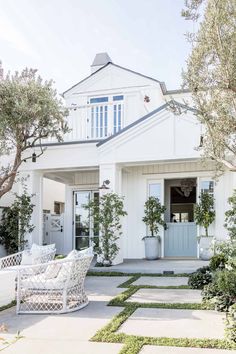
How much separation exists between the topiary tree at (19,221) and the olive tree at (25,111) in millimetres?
2788

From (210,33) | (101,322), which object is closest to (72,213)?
(101,322)

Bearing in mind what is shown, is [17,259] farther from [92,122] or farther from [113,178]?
[92,122]

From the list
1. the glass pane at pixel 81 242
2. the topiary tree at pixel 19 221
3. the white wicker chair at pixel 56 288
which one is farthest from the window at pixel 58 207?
the white wicker chair at pixel 56 288

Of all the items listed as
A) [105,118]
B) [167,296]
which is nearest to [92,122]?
[105,118]

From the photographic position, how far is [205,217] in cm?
1169

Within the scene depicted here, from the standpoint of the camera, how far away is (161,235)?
12883mm

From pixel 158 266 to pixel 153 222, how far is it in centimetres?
202

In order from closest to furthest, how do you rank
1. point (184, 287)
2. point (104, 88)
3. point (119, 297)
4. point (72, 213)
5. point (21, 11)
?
point (119, 297), point (184, 287), point (21, 11), point (72, 213), point (104, 88)

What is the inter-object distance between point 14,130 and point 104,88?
8291 millimetres

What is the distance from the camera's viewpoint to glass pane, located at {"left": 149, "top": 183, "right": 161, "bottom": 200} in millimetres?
13031

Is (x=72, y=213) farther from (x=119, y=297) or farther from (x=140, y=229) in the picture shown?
(x=119, y=297)

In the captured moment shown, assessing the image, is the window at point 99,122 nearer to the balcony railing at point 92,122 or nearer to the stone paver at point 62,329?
the balcony railing at point 92,122

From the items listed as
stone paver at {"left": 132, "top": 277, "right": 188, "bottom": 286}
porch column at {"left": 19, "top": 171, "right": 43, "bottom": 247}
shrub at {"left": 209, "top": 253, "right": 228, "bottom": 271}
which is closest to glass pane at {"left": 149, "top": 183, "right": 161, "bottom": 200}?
porch column at {"left": 19, "top": 171, "right": 43, "bottom": 247}

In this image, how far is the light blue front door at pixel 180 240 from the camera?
12695mm
